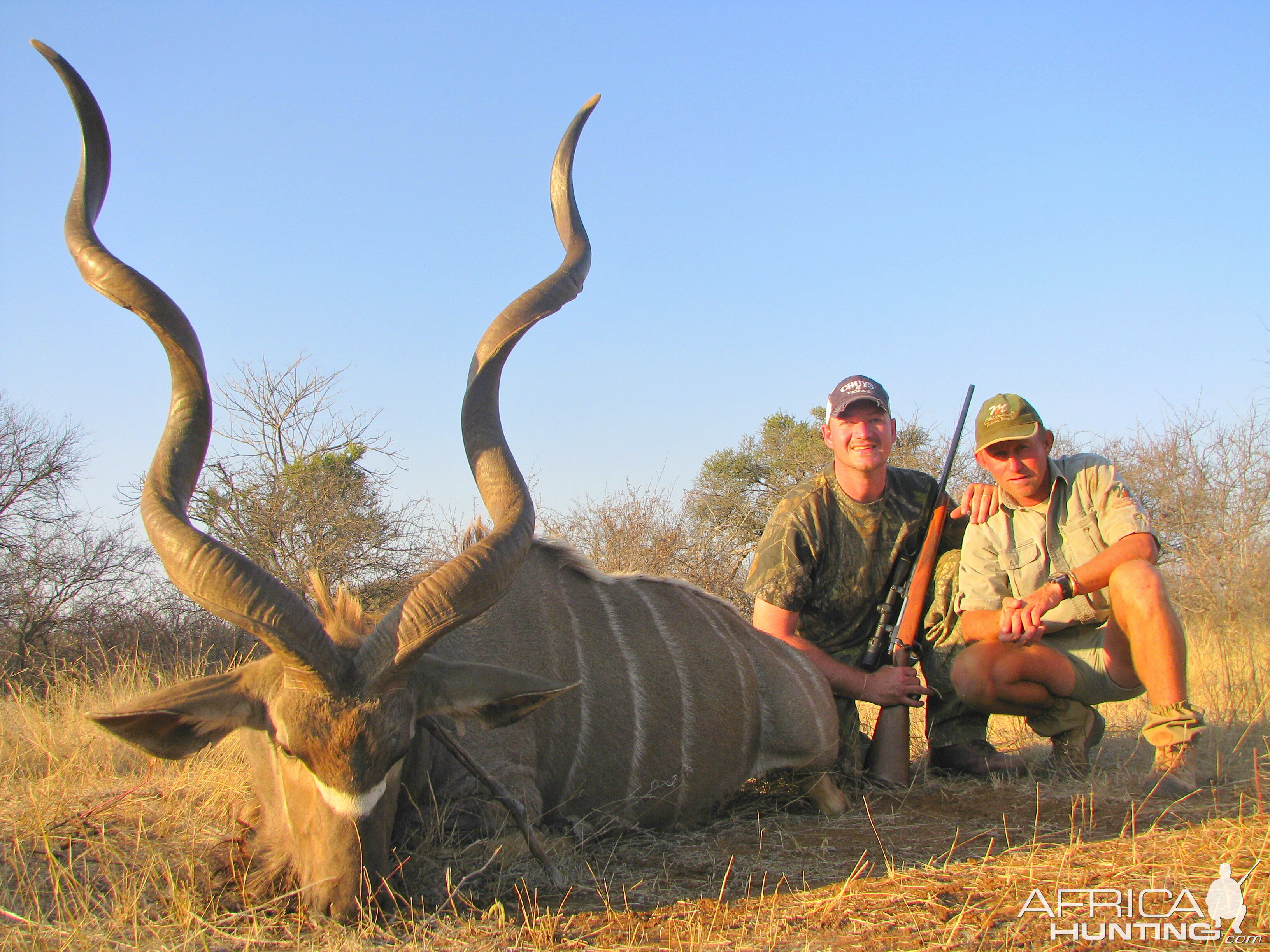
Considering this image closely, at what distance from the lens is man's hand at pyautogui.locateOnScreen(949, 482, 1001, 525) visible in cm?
453

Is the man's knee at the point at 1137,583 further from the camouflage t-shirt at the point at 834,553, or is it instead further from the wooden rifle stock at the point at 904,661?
the camouflage t-shirt at the point at 834,553

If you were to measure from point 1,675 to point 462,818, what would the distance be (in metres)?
5.24

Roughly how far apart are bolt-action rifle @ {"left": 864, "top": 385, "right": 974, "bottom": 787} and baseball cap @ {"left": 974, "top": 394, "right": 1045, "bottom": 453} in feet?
1.62

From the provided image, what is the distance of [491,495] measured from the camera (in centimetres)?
294

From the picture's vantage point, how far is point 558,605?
11.9ft

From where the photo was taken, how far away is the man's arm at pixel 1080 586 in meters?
3.94

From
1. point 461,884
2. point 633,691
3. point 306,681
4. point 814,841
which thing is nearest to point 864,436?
point 633,691

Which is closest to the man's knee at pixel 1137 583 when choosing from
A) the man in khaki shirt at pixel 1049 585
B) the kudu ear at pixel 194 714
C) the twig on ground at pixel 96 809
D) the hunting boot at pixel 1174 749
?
the man in khaki shirt at pixel 1049 585

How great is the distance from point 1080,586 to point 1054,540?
0.42m

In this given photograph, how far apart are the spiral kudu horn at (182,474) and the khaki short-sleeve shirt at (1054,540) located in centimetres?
305

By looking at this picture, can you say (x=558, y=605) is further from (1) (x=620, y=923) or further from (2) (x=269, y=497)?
(2) (x=269, y=497)

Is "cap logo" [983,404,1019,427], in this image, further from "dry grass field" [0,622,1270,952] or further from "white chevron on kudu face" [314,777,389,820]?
"white chevron on kudu face" [314,777,389,820]

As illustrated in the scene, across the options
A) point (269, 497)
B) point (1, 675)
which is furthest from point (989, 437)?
point (269, 497)

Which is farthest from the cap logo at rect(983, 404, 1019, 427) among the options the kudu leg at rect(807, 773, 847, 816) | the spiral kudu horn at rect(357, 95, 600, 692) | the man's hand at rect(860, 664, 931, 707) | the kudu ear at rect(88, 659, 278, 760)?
the kudu ear at rect(88, 659, 278, 760)
